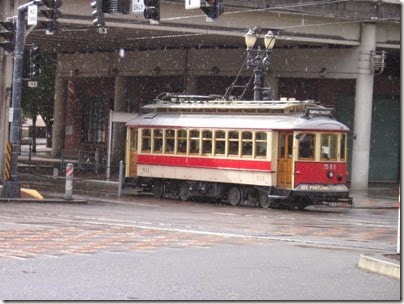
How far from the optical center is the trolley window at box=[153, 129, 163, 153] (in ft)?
128

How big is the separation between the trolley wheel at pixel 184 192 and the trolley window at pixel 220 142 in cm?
202

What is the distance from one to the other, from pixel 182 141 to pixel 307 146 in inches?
212

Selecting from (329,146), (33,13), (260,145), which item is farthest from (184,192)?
(33,13)

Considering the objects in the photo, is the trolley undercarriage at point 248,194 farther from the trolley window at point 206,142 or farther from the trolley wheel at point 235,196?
the trolley window at point 206,142

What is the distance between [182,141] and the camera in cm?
3809

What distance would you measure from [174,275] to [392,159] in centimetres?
3956

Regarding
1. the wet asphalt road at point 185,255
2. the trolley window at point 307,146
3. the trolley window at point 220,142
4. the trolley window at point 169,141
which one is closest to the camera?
the wet asphalt road at point 185,255

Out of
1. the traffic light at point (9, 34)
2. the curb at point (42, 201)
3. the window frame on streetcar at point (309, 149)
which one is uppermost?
the traffic light at point (9, 34)

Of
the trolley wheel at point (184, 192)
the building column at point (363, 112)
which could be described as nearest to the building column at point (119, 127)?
the building column at point (363, 112)

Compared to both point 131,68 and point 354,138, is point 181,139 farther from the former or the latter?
point 131,68

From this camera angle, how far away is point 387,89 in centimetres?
5328

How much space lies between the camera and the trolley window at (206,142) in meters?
36.9

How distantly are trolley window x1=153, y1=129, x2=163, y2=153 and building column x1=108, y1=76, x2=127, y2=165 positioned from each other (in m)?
21.5

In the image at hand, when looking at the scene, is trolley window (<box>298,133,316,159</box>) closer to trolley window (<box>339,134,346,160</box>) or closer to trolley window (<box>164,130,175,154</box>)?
trolley window (<box>339,134,346,160</box>)
